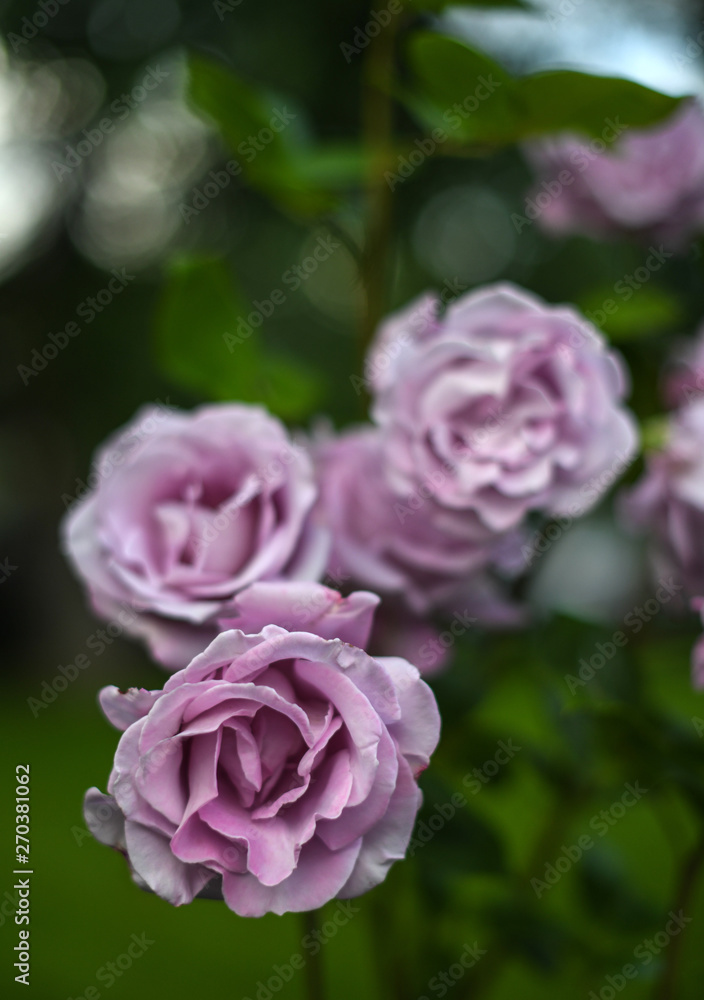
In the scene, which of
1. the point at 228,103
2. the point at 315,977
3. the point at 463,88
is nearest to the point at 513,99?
the point at 463,88

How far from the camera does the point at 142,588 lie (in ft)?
1.06

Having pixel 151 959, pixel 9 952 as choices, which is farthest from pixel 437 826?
pixel 9 952

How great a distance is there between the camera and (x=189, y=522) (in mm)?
345

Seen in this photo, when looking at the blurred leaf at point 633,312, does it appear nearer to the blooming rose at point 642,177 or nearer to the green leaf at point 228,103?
the blooming rose at point 642,177

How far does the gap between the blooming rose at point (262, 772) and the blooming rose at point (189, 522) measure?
73mm

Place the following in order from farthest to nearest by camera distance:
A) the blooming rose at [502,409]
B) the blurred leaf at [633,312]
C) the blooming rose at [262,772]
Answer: the blurred leaf at [633,312]
the blooming rose at [502,409]
the blooming rose at [262,772]

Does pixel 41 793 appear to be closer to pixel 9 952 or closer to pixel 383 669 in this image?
pixel 9 952

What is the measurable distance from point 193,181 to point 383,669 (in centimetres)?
290

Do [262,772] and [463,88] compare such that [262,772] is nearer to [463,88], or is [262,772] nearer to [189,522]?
[189,522]

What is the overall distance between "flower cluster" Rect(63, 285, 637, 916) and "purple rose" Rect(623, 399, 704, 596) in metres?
0.05

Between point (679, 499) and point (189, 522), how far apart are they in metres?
0.23

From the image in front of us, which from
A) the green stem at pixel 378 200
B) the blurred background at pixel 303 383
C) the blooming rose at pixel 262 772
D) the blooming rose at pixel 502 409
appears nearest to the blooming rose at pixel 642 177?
the blurred background at pixel 303 383

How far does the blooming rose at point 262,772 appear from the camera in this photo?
8.9 inches

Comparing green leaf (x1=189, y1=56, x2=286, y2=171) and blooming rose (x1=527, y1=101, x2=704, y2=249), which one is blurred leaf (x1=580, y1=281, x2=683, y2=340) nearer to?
blooming rose (x1=527, y1=101, x2=704, y2=249)
